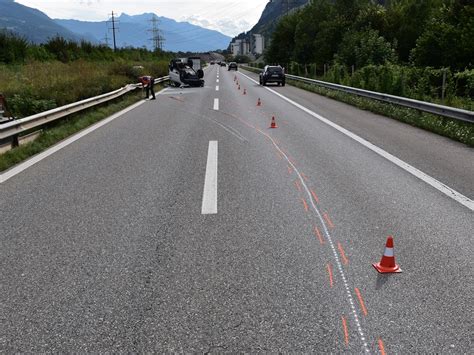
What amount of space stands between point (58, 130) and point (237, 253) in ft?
28.7

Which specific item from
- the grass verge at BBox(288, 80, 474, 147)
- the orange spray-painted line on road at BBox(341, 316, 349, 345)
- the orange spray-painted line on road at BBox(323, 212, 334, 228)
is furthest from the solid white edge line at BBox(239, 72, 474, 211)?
the orange spray-painted line on road at BBox(341, 316, 349, 345)

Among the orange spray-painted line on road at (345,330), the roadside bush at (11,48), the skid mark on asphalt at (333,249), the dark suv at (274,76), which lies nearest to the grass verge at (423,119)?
the skid mark on asphalt at (333,249)

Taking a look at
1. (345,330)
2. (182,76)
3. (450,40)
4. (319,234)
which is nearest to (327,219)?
(319,234)

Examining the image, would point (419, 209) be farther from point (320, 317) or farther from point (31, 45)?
point (31, 45)

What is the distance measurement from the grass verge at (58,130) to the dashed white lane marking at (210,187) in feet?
12.2

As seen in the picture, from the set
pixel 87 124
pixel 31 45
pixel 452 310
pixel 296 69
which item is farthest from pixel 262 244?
pixel 296 69

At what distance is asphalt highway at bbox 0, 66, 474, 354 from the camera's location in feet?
9.61

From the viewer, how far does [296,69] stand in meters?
48.8

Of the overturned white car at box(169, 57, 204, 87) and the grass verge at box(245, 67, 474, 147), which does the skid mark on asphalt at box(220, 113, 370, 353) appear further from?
the overturned white car at box(169, 57, 204, 87)

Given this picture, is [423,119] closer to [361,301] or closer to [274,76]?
[361,301]

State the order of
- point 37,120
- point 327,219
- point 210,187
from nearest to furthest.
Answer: point 327,219 → point 210,187 → point 37,120

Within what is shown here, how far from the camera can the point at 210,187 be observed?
20.8 feet

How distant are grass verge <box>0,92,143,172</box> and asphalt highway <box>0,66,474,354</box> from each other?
25.2 inches

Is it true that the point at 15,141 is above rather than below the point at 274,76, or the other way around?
below
